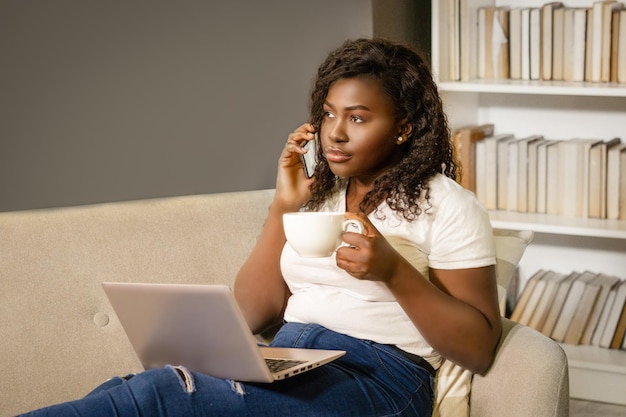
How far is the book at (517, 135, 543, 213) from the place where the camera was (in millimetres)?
3074

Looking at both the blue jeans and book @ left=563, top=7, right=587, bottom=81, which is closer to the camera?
the blue jeans

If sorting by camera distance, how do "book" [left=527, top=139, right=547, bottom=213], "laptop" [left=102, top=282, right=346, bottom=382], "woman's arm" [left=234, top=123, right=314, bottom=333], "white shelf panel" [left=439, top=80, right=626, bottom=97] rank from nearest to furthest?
1. "laptop" [left=102, top=282, right=346, bottom=382]
2. "woman's arm" [left=234, top=123, right=314, bottom=333]
3. "white shelf panel" [left=439, top=80, right=626, bottom=97]
4. "book" [left=527, top=139, right=547, bottom=213]

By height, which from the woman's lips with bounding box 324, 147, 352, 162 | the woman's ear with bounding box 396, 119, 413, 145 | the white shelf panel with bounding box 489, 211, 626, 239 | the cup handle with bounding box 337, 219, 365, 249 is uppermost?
the woman's ear with bounding box 396, 119, 413, 145

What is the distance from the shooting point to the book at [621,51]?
288 cm

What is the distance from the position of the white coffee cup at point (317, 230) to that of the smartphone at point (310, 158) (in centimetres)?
43

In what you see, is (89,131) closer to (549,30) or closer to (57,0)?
(57,0)

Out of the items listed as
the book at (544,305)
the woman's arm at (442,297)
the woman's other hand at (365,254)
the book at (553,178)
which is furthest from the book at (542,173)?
the woman's other hand at (365,254)

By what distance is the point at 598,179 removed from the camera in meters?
2.97

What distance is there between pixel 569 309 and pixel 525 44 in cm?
83

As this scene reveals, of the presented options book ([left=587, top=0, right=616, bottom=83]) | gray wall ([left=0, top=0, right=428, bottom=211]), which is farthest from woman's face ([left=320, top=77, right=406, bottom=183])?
book ([left=587, top=0, right=616, bottom=83])

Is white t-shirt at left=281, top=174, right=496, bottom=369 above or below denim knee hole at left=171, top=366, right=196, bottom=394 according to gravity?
above

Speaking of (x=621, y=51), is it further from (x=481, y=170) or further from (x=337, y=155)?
(x=337, y=155)

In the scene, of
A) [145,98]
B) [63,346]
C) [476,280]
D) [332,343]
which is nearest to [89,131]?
[145,98]

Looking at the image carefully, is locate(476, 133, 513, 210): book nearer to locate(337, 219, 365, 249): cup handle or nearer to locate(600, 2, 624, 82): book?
locate(600, 2, 624, 82): book
